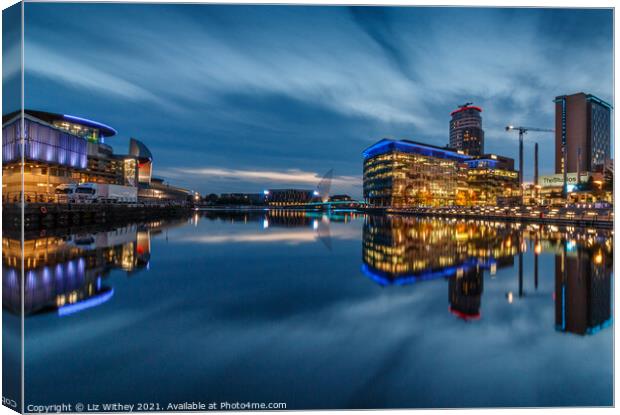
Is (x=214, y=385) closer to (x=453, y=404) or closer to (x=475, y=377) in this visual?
(x=453, y=404)

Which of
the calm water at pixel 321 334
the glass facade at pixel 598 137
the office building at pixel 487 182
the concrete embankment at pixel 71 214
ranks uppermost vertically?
the glass facade at pixel 598 137

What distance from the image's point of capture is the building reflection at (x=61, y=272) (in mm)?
4605

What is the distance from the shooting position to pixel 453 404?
411 cm

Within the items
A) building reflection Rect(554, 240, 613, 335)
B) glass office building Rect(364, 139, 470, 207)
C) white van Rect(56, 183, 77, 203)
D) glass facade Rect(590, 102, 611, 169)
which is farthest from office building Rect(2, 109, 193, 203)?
glass facade Rect(590, 102, 611, 169)

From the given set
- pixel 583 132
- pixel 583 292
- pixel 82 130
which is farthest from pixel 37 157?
pixel 583 132

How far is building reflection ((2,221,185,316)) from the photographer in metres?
4.60

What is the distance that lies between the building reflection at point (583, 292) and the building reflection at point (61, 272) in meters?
8.54

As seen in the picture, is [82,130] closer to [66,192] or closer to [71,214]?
[66,192]

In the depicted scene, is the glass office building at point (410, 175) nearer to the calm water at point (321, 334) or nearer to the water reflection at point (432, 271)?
the water reflection at point (432, 271)

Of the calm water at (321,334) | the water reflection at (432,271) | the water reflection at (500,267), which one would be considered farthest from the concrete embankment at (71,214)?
the water reflection at (500,267)

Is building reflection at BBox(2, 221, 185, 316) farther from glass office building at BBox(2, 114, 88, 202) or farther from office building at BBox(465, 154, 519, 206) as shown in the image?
office building at BBox(465, 154, 519, 206)

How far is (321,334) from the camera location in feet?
19.5

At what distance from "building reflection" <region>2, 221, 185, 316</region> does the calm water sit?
0.16 ft

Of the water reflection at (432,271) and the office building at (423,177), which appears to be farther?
the office building at (423,177)
